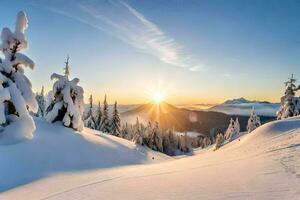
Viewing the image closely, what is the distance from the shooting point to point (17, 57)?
22.1 metres

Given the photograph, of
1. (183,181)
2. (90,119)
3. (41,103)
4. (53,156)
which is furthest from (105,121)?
(183,181)

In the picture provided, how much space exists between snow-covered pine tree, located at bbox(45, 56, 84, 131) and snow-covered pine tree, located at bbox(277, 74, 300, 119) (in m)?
31.6

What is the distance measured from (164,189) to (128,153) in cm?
2026

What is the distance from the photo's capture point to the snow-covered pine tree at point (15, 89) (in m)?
20.7

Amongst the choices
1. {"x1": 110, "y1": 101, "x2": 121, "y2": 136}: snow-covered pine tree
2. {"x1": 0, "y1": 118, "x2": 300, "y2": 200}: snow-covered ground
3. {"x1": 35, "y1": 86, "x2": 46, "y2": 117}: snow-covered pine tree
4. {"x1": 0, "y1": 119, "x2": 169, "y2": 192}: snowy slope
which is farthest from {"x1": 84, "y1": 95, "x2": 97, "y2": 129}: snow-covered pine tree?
{"x1": 0, "y1": 118, "x2": 300, "y2": 200}: snow-covered ground

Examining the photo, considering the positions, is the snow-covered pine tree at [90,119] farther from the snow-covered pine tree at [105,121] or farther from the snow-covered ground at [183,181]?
the snow-covered ground at [183,181]

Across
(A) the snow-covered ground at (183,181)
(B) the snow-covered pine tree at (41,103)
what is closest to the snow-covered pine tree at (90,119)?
(B) the snow-covered pine tree at (41,103)

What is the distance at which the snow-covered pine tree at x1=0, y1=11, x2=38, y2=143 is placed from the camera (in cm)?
2067

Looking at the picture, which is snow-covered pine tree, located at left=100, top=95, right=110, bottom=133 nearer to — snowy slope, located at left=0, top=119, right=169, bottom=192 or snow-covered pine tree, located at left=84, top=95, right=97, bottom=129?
snow-covered pine tree, located at left=84, top=95, right=97, bottom=129

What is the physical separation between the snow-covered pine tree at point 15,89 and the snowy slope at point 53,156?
112cm

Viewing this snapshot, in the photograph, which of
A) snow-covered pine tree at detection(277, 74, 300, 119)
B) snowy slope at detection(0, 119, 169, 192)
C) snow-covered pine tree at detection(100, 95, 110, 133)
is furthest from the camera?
snow-covered pine tree at detection(100, 95, 110, 133)

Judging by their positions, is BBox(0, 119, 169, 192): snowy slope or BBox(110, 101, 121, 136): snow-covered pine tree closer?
BBox(0, 119, 169, 192): snowy slope

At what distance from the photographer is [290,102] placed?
47594mm

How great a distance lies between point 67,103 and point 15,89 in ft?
29.9
